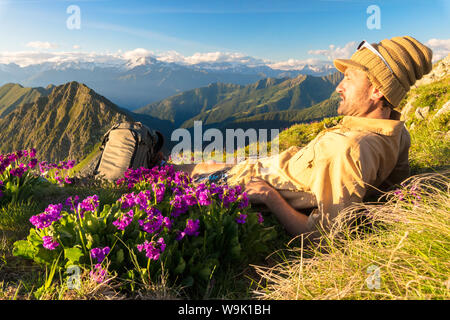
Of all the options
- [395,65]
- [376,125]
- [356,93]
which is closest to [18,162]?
[356,93]

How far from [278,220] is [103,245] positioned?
225cm

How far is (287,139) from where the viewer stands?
47.7 feet

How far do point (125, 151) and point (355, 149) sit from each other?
4.57m

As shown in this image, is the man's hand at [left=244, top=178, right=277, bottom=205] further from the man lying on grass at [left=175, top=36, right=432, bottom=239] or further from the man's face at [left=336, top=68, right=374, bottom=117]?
the man's face at [left=336, top=68, right=374, bottom=117]

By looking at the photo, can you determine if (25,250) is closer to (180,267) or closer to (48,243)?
(48,243)

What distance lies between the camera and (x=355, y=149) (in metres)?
3.10

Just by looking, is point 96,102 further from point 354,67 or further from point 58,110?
point 354,67

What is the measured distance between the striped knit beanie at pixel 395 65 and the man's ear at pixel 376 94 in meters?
0.10

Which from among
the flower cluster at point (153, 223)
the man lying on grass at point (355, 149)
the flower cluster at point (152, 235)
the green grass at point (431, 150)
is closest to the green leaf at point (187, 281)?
the flower cluster at point (152, 235)

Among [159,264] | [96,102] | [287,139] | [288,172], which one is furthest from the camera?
[96,102]

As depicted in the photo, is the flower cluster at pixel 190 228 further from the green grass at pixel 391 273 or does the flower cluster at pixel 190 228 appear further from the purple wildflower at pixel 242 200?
the green grass at pixel 391 273

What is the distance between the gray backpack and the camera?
5859 millimetres

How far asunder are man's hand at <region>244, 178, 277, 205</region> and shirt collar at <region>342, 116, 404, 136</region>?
140 centimetres

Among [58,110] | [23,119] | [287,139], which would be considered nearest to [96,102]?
[58,110]
